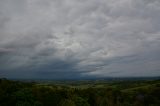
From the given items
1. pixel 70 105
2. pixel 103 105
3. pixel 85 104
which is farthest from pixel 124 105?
pixel 70 105

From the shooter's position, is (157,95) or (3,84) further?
(157,95)

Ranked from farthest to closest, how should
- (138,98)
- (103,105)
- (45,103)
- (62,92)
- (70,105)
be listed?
(138,98)
(62,92)
(103,105)
(45,103)
(70,105)

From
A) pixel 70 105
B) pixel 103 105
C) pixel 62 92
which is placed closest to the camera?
pixel 70 105

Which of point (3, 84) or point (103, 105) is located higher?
point (3, 84)

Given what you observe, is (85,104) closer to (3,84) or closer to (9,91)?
(9,91)

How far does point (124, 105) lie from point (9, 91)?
59639mm

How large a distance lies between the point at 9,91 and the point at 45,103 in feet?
86.2

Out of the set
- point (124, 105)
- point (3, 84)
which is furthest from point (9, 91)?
point (124, 105)

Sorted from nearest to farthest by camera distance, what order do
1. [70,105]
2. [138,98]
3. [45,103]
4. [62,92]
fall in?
1. [70,105]
2. [45,103]
3. [62,92]
4. [138,98]

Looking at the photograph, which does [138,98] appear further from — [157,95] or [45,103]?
[45,103]

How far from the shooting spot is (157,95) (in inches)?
5802

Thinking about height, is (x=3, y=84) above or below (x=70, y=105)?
above

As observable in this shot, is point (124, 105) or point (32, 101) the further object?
point (124, 105)

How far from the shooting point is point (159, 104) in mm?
121000
